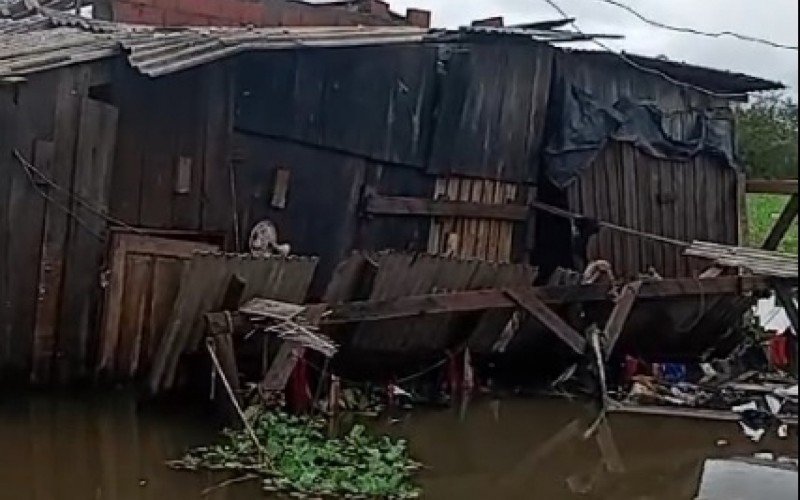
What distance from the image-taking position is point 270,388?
10188mm

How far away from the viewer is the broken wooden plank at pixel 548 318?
12.5 meters

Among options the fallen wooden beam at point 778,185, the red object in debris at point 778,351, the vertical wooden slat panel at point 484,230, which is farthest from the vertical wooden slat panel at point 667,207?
the fallen wooden beam at point 778,185

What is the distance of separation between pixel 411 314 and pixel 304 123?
2.65 metres

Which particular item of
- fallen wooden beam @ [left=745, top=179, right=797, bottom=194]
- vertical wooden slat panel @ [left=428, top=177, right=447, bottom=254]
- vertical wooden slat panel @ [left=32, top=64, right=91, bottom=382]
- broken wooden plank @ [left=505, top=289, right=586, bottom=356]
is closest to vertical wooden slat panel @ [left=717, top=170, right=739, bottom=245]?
broken wooden plank @ [left=505, top=289, right=586, bottom=356]

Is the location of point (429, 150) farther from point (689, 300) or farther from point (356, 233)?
point (689, 300)

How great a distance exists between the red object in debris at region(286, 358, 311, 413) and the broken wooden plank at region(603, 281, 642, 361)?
3867 mm

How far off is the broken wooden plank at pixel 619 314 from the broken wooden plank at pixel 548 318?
0.32 m

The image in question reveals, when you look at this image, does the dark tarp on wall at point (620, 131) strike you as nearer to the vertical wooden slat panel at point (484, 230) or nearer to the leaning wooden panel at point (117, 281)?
the vertical wooden slat panel at point (484, 230)

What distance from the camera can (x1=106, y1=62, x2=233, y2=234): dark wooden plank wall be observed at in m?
11.5

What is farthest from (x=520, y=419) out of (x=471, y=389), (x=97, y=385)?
(x=97, y=385)

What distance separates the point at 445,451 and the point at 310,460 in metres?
1.94

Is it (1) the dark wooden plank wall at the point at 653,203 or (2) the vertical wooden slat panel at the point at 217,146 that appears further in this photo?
(1) the dark wooden plank wall at the point at 653,203

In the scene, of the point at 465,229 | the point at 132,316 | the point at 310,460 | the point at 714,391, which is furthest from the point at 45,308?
the point at 714,391

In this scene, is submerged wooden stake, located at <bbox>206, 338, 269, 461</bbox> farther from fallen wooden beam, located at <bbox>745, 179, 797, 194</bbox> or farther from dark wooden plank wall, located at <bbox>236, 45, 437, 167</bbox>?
fallen wooden beam, located at <bbox>745, 179, 797, 194</bbox>
